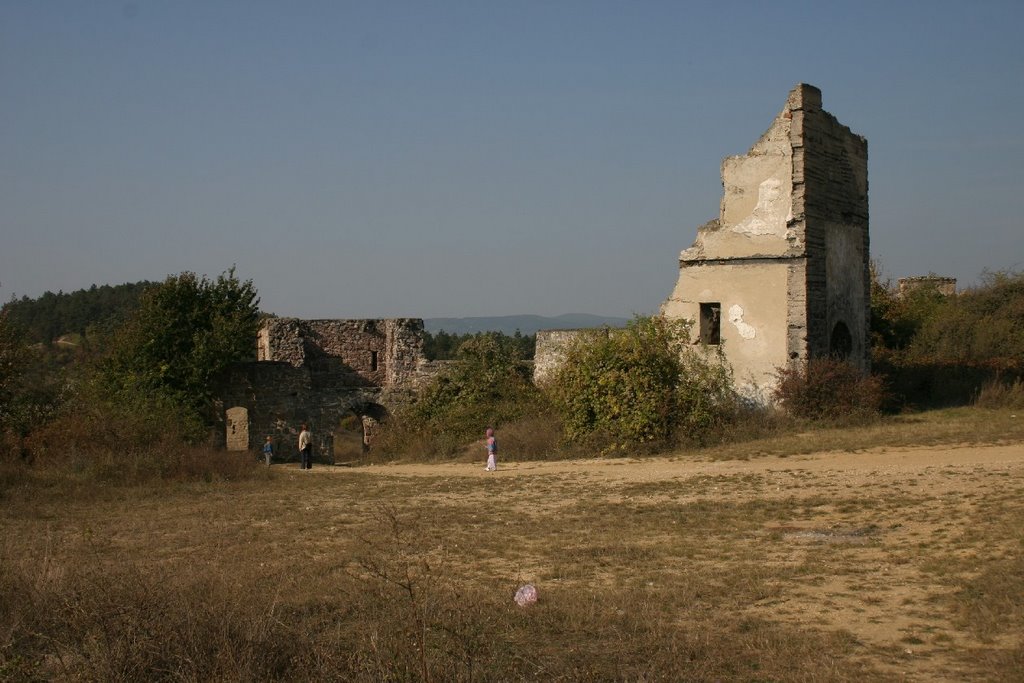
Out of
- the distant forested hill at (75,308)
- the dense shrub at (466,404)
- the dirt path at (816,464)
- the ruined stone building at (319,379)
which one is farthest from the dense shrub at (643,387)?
the distant forested hill at (75,308)

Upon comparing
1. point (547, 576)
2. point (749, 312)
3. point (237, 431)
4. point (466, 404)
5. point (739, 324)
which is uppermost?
point (749, 312)

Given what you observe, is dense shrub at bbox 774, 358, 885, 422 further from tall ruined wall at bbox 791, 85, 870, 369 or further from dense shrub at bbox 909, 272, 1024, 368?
dense shrub at bbox 909, 272, 1024, 368

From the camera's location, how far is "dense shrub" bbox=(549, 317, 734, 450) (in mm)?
19969

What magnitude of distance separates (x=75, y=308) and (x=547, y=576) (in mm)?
72305

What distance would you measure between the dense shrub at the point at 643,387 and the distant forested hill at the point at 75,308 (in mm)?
51188

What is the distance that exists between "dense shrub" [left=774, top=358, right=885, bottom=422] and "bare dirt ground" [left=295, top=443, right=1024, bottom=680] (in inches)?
118

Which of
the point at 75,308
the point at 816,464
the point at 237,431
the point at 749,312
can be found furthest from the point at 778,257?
the point at 75,308

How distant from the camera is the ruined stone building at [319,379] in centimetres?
2952

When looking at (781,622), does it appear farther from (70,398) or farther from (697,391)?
(70,398)

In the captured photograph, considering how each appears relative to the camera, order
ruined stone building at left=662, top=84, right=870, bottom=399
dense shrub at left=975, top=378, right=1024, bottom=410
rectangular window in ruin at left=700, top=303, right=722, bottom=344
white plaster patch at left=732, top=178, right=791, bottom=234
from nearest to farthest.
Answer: ruined stone building at left=662, top=84, right=870, bottom=399 < white plaster patch at left=732, top=178, right=791, bottom=234 < dense shrub at left=975, top=378, right=1024, bottom=410 < rectangular window in ruin at left=700, top=303, right=722, bottom=344

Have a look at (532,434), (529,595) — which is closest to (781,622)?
(529,595)

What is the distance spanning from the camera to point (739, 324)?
68.4ft

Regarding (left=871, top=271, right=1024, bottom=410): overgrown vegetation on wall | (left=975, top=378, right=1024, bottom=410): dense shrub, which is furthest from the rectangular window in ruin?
(left=975, top=378, right=1024, bottom=410): dense shrub

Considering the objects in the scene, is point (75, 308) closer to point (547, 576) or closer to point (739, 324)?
point (739, 324)
